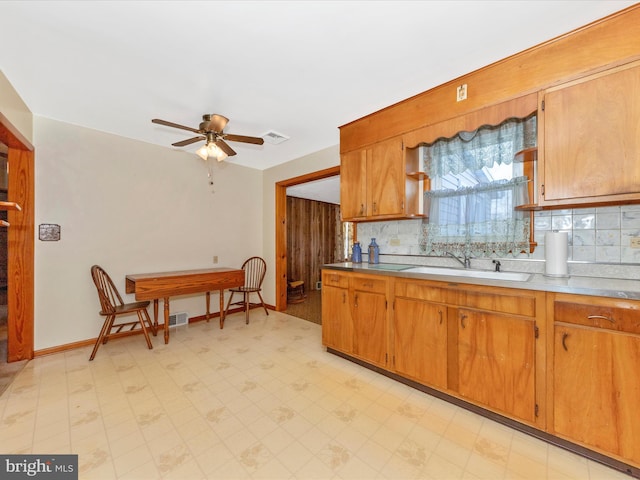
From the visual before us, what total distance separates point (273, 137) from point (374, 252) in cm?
176

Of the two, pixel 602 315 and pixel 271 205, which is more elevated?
pixel 271 205

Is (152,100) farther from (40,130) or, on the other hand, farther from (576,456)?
(576,456)

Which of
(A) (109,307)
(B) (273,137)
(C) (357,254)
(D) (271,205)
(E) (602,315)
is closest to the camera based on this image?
(E) (602,315)

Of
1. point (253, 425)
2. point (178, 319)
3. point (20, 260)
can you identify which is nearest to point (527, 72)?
point (253, 425)

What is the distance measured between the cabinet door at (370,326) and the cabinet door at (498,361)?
1.93 feet

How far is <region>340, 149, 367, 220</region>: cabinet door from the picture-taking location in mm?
2670

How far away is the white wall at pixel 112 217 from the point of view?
2.72 meters

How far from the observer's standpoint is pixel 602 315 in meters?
1.34

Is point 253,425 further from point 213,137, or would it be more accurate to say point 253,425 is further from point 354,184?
point 213,137

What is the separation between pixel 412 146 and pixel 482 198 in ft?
2.35

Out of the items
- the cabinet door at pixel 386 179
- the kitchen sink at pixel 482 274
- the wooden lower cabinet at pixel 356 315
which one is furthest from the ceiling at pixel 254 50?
the wooden lower cabinet at pixel 356 315

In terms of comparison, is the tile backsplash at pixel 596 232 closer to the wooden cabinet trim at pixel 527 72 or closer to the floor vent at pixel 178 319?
the wooden cabinet trim at pixel 527 72

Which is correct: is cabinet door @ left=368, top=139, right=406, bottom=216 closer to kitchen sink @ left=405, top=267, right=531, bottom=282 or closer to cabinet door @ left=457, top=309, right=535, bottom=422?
kitchen sink @ left=405, top=267, right=531, bottom=282

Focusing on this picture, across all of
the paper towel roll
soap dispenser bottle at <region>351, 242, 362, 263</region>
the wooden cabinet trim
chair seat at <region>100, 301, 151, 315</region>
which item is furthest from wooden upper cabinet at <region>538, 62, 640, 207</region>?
chair seat at <region>100, 301, 151, 315</region>
